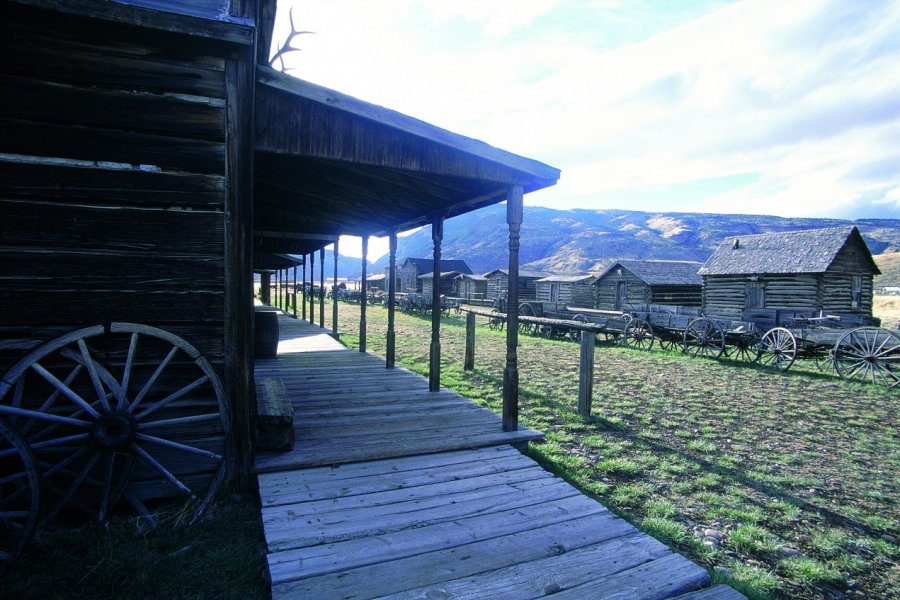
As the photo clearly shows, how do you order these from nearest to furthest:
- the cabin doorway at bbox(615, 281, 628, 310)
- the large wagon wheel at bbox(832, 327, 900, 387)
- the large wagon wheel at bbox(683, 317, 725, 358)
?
1. the large wagon wheel at bbox(832, 327, 900, 387)
2. the large wagon wheel at bbox(683, 317, 725, 358)
3. the cabin doorway at bbox(615, 281, 628, 310)

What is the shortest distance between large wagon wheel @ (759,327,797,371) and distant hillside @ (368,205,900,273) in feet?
324

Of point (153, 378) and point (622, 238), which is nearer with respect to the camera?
point (153, 378)

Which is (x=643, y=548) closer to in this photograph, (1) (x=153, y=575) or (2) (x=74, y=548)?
(1) (x=153, y=575)

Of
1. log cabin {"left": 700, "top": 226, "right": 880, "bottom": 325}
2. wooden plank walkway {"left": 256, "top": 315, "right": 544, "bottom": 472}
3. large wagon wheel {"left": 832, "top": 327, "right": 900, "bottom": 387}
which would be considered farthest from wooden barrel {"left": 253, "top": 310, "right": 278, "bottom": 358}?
log cabin {"left": 700, "top": 226, "right": 880, "bottom": 325}

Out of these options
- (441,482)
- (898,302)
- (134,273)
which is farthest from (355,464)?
(898,302)

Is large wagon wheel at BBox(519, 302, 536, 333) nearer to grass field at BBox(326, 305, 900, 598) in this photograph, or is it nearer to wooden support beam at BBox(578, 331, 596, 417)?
grass field at BBox(326, 305, 900, 598)

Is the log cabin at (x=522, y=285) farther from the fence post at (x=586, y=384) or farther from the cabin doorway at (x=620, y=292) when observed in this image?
the fence post at (x=586, y=384)

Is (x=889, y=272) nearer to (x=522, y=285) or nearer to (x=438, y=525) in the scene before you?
(x=522, y=285)

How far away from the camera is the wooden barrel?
9.62 m

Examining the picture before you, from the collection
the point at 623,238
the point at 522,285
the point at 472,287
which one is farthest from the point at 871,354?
the point at 623,238

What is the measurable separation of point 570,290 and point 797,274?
1444cm

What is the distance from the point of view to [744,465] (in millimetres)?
5172

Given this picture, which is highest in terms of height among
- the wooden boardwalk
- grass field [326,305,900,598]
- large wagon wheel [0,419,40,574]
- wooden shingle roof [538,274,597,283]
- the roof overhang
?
the roof overhang

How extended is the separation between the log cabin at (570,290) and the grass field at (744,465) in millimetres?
22395
